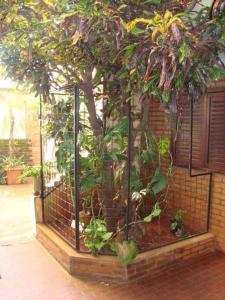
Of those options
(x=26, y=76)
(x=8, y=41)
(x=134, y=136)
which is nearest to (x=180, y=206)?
(x=134, y=136)

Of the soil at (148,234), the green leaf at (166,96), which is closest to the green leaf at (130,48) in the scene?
the green leaf at (166,96)

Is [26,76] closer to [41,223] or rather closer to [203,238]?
[41,223]

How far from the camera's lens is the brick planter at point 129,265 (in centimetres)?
269

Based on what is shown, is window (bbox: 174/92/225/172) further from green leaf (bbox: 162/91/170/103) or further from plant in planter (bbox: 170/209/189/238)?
green leaf (bbox: 162/91/170/103)

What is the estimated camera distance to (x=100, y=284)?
2.62 m

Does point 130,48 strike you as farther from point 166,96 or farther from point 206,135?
point 206,135

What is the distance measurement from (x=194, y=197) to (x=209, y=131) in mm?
855

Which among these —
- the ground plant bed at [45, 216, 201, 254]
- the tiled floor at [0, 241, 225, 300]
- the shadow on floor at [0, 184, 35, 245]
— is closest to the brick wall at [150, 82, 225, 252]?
the ground plant bed at [45, 216, 201, 254]

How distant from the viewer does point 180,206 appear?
3740 mm

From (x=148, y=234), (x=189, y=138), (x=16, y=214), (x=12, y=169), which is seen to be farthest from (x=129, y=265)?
(x=12, y=169)

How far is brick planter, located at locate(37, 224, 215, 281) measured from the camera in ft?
8.82

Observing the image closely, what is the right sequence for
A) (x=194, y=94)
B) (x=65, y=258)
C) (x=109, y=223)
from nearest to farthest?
(x=194, y=94) < (x=65, y=258) < (x=109, y=223)

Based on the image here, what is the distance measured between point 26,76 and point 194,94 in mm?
1699

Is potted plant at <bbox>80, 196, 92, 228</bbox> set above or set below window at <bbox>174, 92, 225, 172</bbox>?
below
